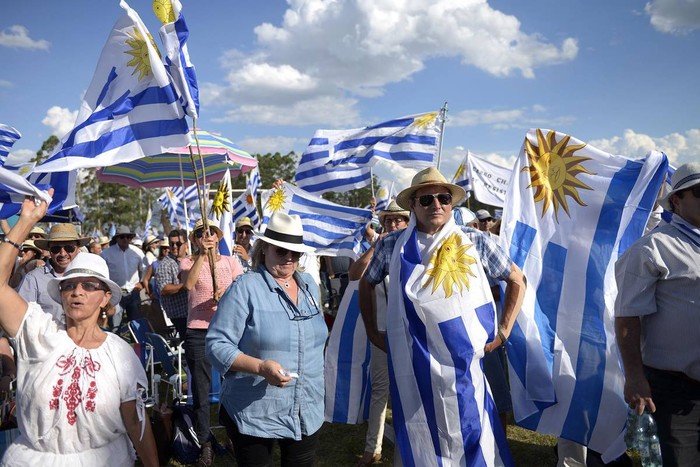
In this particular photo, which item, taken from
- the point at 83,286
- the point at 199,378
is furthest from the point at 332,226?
the point at 83,286

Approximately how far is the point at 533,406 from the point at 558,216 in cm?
134

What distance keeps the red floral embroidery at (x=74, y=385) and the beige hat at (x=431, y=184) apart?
2.00 meters

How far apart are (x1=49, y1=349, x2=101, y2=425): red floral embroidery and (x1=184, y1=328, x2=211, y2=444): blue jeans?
2.30 metres

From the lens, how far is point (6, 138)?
5.30 m

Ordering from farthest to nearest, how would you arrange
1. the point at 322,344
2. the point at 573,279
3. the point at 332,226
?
the point at 332,226, the point at 573,279, the point at 322,344

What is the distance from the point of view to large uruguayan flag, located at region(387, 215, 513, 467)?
296 cm

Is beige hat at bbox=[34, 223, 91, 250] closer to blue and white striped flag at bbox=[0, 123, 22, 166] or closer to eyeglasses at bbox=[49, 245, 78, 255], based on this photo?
eyeglasses at bbox=[49, 245, 78, 255]

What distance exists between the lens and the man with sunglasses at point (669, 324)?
2580 millimetres

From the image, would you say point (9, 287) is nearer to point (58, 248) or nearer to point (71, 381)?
point (71, 381)

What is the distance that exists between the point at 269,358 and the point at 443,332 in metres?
0.99

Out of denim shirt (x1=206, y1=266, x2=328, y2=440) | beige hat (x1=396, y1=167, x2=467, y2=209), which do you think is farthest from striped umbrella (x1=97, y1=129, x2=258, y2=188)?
denim shirt (x1=206, y1=266, x2=328, y2=440)

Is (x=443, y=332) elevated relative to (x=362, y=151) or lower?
lower

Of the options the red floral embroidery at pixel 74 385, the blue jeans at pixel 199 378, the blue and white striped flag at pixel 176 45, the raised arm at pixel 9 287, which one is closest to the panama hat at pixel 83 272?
the raised arm at pixel 9 287

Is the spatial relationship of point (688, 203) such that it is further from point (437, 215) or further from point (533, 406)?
point (533, 406)
